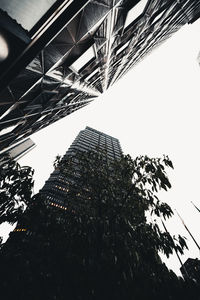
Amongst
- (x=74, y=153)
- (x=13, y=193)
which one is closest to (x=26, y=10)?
(x=13, y=193)

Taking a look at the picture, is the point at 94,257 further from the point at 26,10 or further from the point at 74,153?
the point at 74,153

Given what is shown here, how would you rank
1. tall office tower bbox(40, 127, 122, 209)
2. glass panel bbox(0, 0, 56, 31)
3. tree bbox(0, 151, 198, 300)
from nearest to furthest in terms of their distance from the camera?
glass panel bbox(0, 0, 56, 31) → tree bbox(0, 151, 198, 300) → tall office tower bbox(40, 127, 122, 209)

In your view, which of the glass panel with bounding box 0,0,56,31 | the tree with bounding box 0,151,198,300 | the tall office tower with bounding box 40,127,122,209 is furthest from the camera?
the tall office tower with bounding box 40,127,122,209

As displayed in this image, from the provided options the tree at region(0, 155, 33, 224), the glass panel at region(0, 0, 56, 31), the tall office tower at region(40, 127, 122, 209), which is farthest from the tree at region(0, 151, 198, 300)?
the tall office tower at region(40, 127, 122, 209)

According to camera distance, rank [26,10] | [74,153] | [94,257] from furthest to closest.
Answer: [74,153]
[94,257]
[26,10]

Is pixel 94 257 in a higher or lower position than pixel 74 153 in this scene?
lower

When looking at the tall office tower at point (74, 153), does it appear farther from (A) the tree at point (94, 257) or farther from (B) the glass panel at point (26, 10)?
(B) the glass panel at point (26, 10)

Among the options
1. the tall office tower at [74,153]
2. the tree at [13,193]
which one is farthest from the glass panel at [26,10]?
the tall office tower at [74,153]

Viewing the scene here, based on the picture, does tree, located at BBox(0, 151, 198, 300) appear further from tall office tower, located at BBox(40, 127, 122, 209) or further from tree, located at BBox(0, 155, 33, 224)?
tall office tower, located at BBox(40, 127, 122, 209)

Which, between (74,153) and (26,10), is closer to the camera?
(26,10)

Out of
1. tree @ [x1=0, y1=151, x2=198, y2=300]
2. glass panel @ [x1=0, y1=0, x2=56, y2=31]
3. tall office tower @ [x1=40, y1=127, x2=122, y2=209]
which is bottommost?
tree @ [x1=0, y1=151, x2=198, y2=300]

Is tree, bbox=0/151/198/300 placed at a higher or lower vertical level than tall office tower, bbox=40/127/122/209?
lower

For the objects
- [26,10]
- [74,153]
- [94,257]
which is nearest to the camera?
[26,10]

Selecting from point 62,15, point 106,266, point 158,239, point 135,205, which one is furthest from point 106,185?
point 62,15
